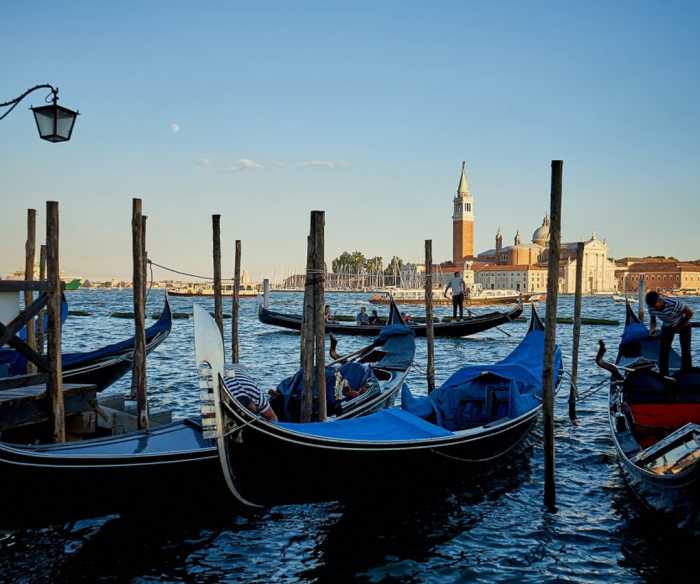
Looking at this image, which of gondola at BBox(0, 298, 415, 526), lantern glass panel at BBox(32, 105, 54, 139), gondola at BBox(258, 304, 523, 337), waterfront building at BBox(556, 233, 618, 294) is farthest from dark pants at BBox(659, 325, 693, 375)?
waterfront building at BBox(556, 233, 618, 294)

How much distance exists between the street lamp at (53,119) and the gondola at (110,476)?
1.32m

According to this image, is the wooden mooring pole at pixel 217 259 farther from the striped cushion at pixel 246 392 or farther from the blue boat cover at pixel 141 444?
the striped cushion at pixel 246 392

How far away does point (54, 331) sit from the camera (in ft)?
12.0

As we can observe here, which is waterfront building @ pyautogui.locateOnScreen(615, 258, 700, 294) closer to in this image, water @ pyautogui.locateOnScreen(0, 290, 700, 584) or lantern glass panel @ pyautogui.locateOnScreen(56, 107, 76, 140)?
water @ pyautogui.locateOnScreen(0, 290, 700, 584)

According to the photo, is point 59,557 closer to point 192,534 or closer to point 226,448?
point 192,534

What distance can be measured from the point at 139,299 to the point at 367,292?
69.3m

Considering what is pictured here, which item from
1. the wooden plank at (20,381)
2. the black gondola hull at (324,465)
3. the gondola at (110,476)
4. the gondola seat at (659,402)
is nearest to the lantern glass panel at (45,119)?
the wooden plank at (20,381)

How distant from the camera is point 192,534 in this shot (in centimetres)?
334

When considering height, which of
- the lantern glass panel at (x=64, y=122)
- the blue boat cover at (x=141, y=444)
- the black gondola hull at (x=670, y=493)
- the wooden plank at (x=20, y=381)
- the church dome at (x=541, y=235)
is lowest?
the black gondola hull at (x=670, y=493)

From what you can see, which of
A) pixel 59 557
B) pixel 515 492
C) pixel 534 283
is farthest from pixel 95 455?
pixel 534 283

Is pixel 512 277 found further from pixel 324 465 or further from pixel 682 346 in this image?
pixel 324 465

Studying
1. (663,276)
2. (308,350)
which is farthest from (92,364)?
(663,276)

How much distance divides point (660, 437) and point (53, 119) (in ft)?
11.9

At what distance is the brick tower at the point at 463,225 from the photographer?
6850cm
